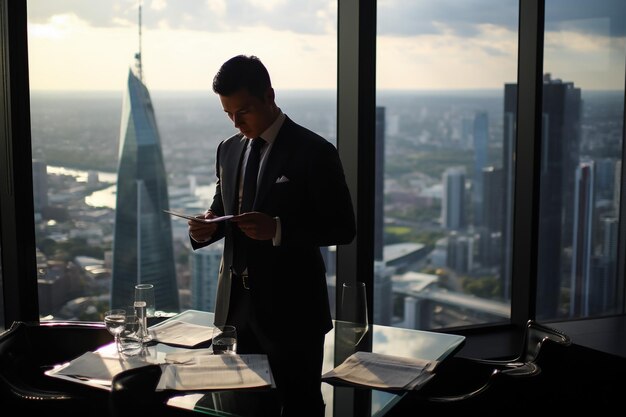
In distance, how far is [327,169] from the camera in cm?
235

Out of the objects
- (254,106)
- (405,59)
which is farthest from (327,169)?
(405,59)

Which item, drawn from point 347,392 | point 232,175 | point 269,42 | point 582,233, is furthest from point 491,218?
point 347,392

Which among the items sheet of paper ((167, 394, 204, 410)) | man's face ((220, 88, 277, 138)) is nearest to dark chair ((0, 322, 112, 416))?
sheet of paper ((167, 394, 204, 410))

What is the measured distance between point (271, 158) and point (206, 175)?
849 millimetres

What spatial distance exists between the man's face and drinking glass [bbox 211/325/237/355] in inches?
26.6

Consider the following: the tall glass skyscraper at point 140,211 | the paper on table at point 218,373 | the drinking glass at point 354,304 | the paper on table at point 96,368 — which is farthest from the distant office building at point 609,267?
the paper on table at point 96,368

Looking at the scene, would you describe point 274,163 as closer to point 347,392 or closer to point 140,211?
point 347,392

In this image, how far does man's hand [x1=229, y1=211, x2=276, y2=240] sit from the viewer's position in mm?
2176

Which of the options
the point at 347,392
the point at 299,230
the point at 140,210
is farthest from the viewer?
the point at 140,210

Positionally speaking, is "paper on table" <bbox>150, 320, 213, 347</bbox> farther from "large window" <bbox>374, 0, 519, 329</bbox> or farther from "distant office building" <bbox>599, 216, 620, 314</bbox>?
"distant office building" <bbox>599, 216, 620, 314</bbox>

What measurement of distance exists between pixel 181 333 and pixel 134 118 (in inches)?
45.8

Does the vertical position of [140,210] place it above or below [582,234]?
above

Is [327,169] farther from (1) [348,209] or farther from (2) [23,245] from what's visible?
(2) [23,245]

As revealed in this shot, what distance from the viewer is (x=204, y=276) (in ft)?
10.7
